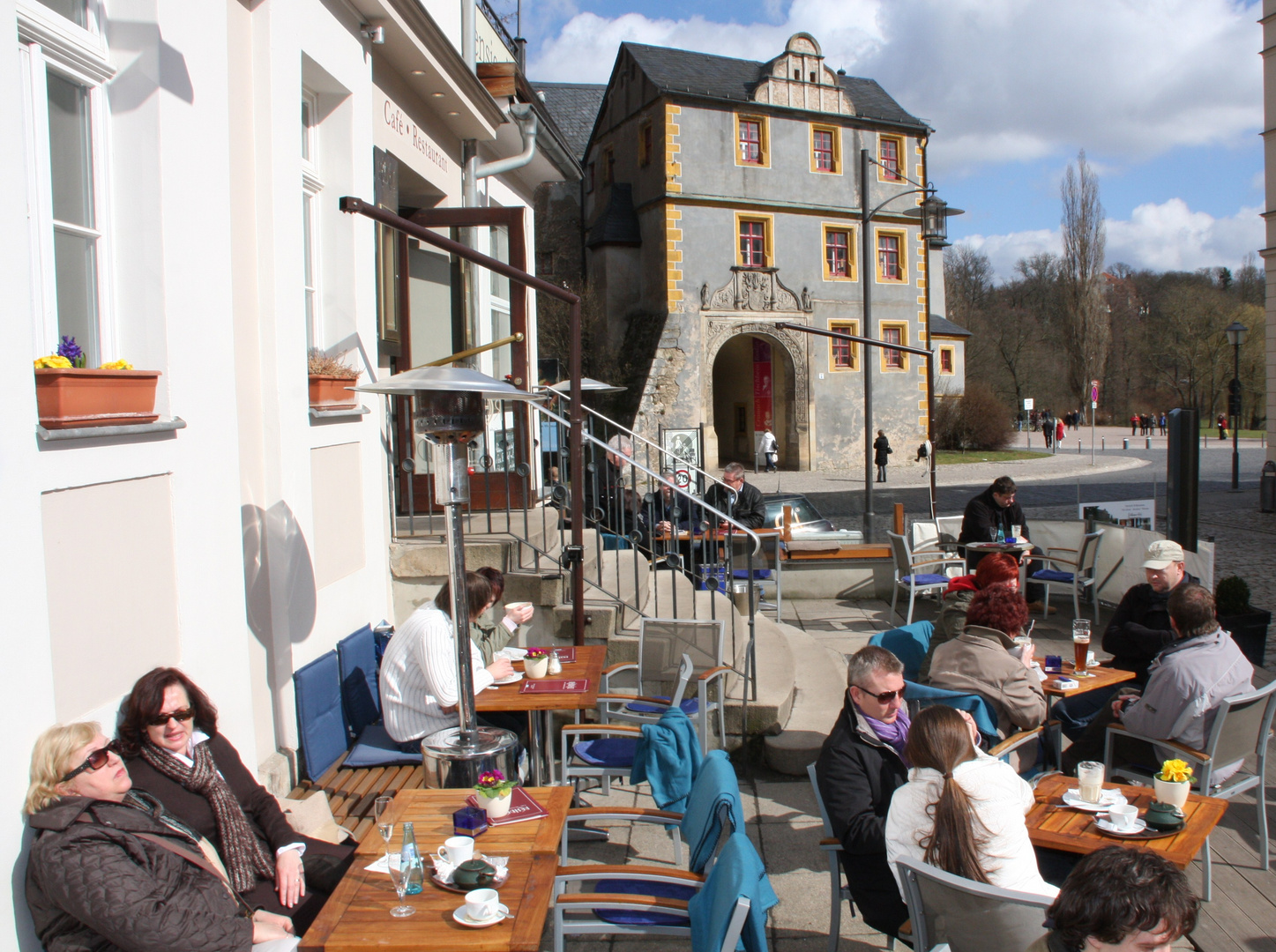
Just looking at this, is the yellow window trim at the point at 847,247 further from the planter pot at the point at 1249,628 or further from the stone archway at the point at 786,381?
the planter pot at the point at 1249,628

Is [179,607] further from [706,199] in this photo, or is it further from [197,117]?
[706,199]

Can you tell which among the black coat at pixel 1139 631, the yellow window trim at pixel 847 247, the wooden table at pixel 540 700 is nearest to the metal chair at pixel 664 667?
the wooden table at pixel 540 700

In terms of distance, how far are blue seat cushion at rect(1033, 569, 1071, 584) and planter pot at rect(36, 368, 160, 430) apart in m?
8.27

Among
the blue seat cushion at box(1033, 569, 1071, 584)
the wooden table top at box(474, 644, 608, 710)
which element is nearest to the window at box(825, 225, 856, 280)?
the blue seat cushion at box(1033, 569, 1071, 584)

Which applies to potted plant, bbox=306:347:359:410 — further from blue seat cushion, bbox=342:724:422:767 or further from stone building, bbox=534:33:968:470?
stone building, bbox=534:33:968:470

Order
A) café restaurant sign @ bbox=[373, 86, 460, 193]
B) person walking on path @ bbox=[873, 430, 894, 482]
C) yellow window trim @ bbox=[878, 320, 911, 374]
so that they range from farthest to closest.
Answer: yellow window trim @ bbox=[878, 320, 911, 374], person walking on path @ bbox=[873, 430, 894, 482], café restaurant sign @ bbox=[373, 86, 460, 193]

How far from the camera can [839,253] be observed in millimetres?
32062

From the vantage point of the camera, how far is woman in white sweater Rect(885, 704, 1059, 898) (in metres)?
2.80

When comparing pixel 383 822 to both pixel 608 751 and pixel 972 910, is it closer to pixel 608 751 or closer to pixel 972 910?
pixel 608 751

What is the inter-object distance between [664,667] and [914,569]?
4.97 m

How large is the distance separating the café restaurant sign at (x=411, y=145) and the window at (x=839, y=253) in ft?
79.6

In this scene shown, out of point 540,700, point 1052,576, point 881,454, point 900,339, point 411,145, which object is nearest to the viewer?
point 540,700

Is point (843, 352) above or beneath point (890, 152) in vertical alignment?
beneath

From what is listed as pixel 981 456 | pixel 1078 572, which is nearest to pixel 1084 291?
pixel 981 456
